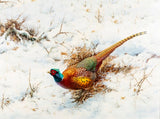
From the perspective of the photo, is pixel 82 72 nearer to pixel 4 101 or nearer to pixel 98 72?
pixel 98 72

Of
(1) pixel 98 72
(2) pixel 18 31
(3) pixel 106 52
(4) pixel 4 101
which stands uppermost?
(2) pixel 18 31

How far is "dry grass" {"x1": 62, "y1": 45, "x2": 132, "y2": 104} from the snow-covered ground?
3 cm

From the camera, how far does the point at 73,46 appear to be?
185 cm

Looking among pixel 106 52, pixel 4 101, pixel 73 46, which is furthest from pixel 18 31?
pixel 106 52

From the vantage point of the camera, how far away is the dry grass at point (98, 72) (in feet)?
5.47

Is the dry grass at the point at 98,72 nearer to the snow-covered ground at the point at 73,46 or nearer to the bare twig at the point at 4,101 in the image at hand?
the snow-covered ground at the point at 73,46

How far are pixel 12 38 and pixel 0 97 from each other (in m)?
0.41

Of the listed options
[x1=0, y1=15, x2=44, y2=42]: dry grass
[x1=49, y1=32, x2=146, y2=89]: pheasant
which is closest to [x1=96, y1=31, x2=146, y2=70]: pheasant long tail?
[x1=49, y1=32, x2=146, y2=89]: pheasant

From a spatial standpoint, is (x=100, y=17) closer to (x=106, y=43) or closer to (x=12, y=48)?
(x=106, y=43)

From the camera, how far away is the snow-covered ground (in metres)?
1.63

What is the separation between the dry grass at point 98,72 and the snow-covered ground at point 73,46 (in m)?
0.03

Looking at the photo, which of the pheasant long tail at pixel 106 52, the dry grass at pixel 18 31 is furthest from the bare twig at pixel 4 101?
the pheasant long tail at pixel 106 52

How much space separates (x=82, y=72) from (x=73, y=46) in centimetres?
25

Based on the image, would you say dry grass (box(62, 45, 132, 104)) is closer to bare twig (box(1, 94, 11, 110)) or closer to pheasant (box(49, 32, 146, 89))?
pheasant (box(49, 32, 146, 89))
